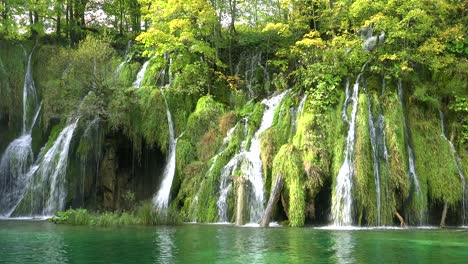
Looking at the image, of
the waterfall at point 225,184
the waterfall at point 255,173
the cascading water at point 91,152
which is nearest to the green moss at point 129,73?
the cascading water at point 91,152

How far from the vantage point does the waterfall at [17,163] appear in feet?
77.5

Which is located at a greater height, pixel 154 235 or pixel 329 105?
pixel 329 105

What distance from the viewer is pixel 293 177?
698 inches

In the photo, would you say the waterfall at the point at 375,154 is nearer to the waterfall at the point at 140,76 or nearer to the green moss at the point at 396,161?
the green moss at the point at 396,161

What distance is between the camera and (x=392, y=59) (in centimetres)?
2108

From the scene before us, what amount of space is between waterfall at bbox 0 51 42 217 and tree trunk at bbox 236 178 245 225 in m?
11.1

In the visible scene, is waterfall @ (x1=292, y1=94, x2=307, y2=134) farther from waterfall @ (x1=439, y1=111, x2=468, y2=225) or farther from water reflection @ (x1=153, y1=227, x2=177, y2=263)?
water reflection @ (x1=153, y1=227, x2=177, y2=263)

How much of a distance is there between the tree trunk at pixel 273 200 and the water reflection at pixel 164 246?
11.3 feet

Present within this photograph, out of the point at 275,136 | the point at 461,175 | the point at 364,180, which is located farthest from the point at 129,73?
the point at 461,175

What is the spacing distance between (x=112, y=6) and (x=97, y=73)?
36.8 feet

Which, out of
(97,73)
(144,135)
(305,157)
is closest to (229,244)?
(305,157)

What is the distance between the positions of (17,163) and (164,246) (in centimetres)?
1534

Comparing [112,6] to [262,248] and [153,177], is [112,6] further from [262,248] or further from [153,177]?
[262,248]

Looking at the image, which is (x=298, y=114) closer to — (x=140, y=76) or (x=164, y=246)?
(x=164, y=246)
